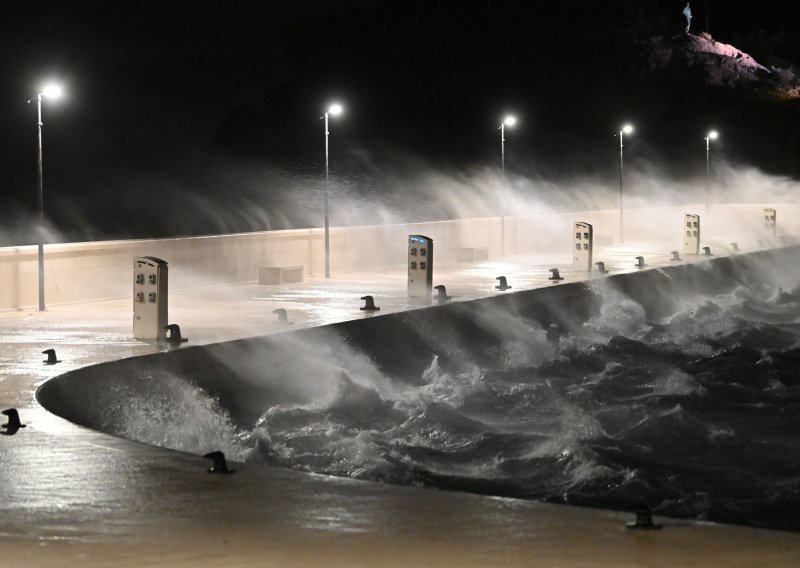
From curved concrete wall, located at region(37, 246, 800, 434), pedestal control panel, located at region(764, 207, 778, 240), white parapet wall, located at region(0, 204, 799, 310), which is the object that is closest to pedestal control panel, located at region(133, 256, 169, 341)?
curved concrete wall, located at region(37, 246, 800, 434)

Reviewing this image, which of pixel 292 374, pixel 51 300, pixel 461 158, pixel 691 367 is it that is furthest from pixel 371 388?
pixel 461 158

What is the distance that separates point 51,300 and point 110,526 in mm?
15725

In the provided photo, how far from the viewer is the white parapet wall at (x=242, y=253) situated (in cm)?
2298

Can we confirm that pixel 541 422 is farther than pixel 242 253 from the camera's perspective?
No

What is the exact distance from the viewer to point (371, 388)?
19.2m

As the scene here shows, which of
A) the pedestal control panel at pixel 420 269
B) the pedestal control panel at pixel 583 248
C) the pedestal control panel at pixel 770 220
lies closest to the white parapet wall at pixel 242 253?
the pedestal control panel at pixel 583 248

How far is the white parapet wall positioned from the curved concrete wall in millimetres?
5606

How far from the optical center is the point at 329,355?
19359 mm

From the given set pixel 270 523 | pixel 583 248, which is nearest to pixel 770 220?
pixel 583 248

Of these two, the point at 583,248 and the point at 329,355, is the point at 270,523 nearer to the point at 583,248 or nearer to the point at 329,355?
the point at 329,355

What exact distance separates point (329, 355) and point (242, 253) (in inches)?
358

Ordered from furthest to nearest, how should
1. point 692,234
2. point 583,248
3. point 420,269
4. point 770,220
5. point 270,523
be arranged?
point 770,220
point 692,234
point 583,248
point 420,269
point 270,523

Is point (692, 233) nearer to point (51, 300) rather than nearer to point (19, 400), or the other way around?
point (51, 300)

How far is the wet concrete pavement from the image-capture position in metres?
7.35
